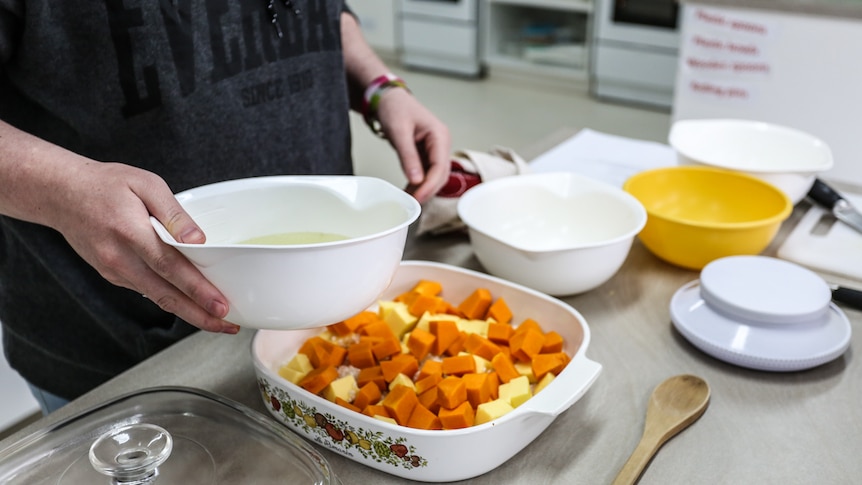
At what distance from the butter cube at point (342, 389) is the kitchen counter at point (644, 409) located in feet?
0.17

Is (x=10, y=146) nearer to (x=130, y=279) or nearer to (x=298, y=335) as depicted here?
(x=130, y=279)

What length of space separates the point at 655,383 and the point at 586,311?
0.15 m

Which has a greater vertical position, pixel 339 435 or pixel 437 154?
pixel 437 154

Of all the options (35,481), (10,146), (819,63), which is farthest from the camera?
(819,63)

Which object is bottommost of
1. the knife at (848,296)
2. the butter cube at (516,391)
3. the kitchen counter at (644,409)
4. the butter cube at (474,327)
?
the kitchen counter at (644,409)

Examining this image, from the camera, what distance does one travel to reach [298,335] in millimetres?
775

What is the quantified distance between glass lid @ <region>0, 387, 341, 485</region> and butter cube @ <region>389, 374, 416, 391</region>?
0.42 feet

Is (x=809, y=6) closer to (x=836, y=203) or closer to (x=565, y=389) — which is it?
(x=836, y=203)

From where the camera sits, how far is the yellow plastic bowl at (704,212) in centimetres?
93

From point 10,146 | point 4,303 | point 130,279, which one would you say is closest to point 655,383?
point 130,279

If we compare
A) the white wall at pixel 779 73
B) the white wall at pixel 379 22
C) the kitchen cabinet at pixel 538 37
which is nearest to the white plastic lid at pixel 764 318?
the white wall at pixel 779 73

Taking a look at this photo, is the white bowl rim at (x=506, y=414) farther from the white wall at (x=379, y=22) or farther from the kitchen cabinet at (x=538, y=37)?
the white wall at (x=379, y=22)

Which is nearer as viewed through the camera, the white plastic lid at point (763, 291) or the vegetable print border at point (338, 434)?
the vegetable print border at point (338, 434)

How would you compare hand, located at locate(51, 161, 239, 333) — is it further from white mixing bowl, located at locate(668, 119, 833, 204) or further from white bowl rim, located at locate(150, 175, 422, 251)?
white mixing bowl, located at locate(668, 119, 833, 204)
